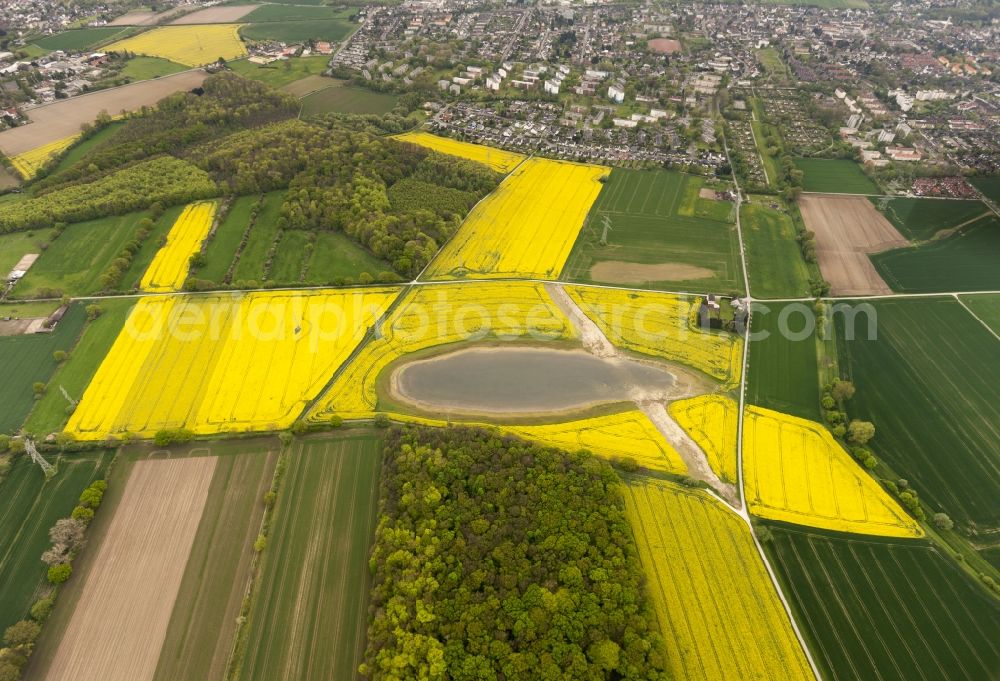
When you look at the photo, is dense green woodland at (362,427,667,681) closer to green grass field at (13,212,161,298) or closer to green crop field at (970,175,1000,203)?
green grass field at (13,212,161,298)

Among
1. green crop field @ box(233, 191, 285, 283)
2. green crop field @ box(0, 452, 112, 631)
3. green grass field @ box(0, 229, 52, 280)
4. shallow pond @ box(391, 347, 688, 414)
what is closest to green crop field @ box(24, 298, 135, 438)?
green crop field @ box(0, 452, 112, 631)

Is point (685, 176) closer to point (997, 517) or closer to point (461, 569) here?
point (997, 517)

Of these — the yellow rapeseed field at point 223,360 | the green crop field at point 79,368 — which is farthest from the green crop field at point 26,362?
the yellow rapeseed field at point 223,360

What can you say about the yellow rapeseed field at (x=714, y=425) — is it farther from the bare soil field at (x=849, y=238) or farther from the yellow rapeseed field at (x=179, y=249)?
the yellow rapeseed field at (x=179, y=249)

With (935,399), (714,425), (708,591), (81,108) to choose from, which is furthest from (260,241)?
(935,399)

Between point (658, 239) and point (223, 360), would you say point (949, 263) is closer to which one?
point (658, 239)

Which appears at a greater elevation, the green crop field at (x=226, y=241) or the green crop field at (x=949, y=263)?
the green crop field at (x=226, y=241)

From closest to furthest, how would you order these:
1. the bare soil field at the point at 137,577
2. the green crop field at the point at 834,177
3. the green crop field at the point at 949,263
→ the bare soil field at the point at 137,577 < the green crop field at the point at 949,263 < the green crop field at the point at 834,177
